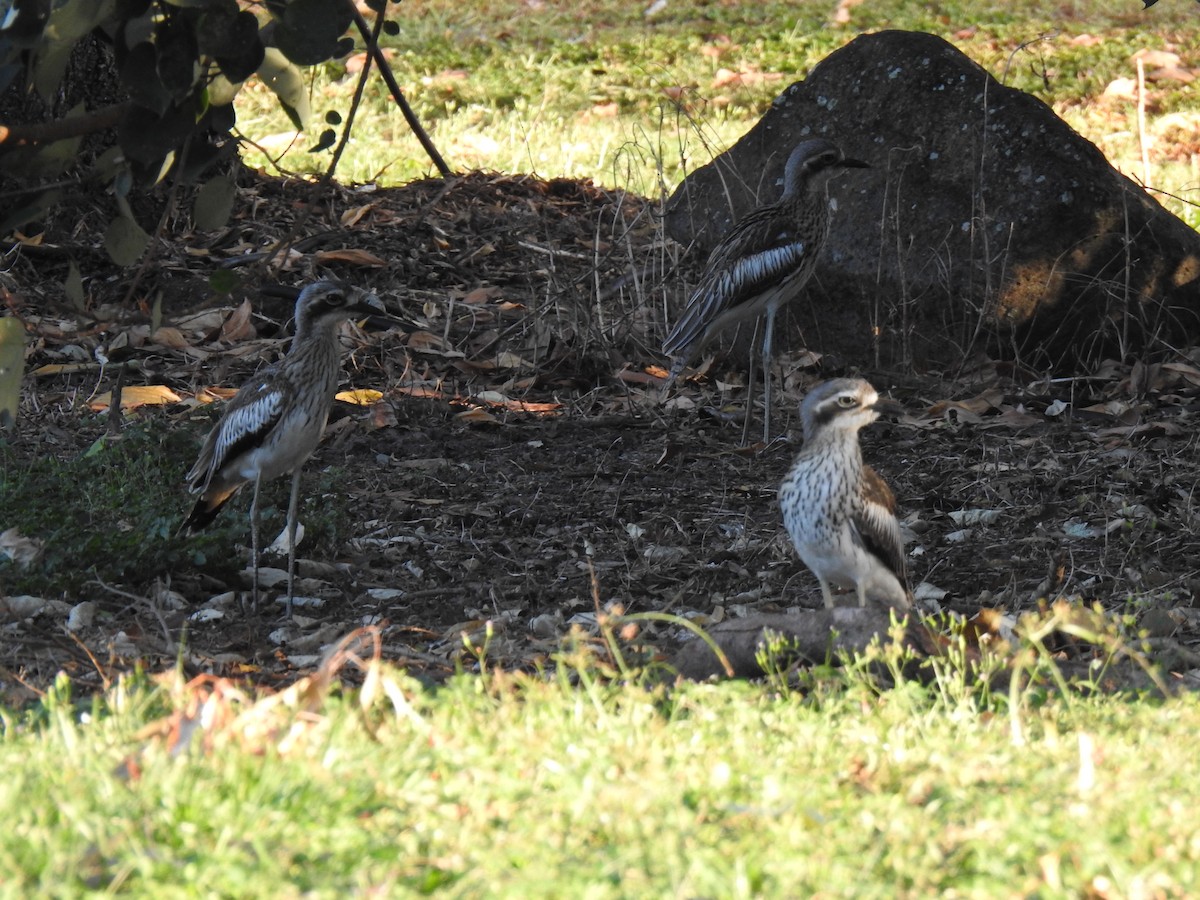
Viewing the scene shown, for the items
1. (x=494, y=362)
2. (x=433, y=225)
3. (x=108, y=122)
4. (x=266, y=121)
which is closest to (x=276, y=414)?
(x=108, y=122)

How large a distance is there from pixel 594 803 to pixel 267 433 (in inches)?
133

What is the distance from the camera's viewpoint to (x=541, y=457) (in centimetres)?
743

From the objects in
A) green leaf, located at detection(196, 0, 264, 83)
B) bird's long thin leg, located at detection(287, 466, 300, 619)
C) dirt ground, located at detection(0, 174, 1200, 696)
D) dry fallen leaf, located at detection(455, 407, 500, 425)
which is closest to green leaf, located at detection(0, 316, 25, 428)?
dirt ground, located at detection(0, 174, 1200, 696)

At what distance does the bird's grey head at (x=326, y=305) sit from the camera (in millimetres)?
6621

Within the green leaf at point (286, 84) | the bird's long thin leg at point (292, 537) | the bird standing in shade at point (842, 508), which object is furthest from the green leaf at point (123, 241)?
the bird standing in shade at point (842, 508)

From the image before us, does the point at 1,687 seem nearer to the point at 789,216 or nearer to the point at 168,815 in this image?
the point at 168,815

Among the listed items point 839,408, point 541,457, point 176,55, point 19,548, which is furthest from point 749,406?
point 176,55

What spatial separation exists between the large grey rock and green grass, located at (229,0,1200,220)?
Answer: 253 centimetres

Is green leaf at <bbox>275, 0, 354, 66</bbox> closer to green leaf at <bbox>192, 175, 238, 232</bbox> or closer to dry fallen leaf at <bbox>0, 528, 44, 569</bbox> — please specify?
green leaf at <bbox>192, 175, 238, 232</bbox>

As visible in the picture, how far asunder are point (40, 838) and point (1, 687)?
→ 6.51 ft

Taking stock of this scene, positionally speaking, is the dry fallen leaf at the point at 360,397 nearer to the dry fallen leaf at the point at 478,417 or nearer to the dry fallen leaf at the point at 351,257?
the dry fallen leaf at the point at 478,417

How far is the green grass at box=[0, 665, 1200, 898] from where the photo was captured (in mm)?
2848

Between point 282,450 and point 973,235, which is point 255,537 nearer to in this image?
point 282,450

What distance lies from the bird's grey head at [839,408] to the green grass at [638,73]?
5.84 meters
